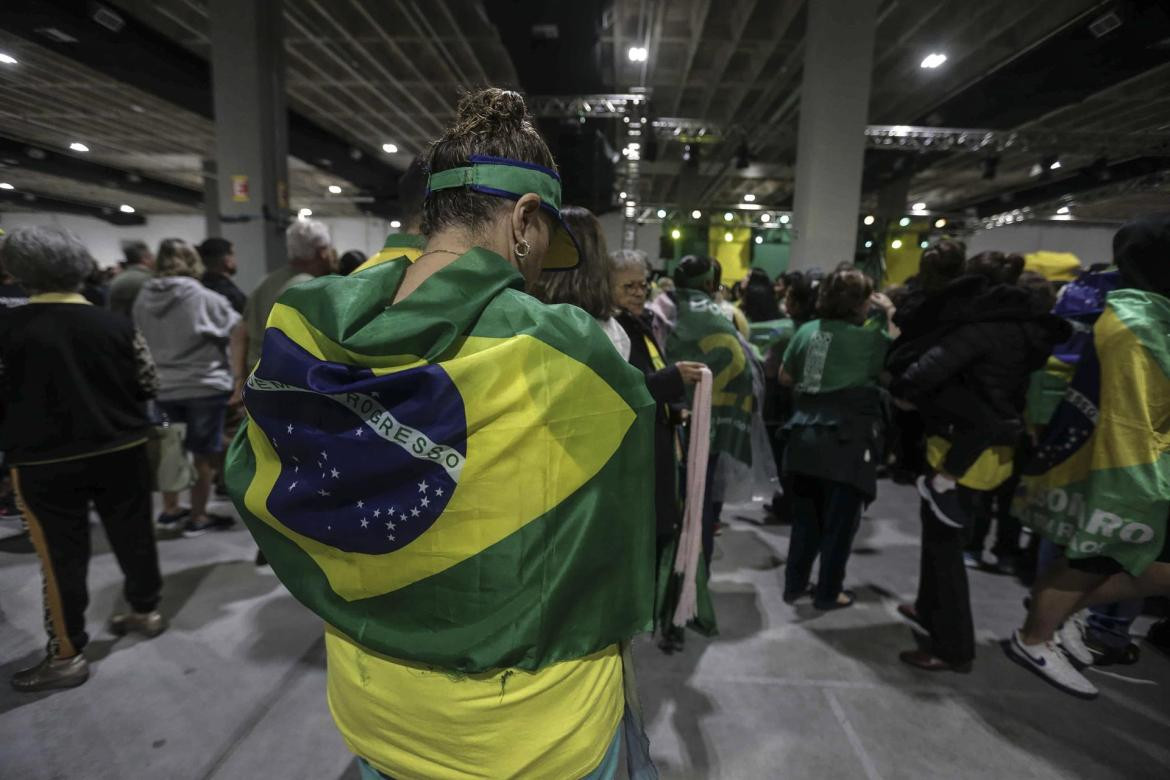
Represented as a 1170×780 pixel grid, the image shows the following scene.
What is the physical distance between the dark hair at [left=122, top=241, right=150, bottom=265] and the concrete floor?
212 cm

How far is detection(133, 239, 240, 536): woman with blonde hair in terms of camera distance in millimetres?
3219

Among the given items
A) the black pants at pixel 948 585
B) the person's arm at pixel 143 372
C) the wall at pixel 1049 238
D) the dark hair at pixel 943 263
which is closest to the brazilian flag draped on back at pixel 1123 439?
the black pants at pixel 948 585

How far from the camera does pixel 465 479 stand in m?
0.75

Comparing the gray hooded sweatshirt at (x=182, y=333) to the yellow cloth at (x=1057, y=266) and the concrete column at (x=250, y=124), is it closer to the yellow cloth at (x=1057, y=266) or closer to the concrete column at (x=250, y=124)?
the concrete column at (x=250, y=124)

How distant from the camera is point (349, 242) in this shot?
74.0 feet

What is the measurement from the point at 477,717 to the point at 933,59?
33.3 feet

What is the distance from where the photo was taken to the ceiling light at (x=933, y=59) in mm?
7812

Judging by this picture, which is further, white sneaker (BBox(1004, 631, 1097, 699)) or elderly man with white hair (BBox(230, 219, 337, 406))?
elderly man with white hair (BBox(230, 219, 337, 406))

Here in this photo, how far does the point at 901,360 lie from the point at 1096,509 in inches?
31.9

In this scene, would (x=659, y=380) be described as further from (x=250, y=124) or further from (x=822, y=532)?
(x=250, y=124)

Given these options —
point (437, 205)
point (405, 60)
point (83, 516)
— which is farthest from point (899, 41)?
point (83, 516)

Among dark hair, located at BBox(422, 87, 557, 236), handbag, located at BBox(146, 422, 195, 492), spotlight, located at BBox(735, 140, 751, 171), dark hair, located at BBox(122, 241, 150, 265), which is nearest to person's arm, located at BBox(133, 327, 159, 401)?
handbag, located at BBox(146, 422, 195, 492)

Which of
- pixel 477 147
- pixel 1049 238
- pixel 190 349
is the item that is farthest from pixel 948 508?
pixel 1049 238

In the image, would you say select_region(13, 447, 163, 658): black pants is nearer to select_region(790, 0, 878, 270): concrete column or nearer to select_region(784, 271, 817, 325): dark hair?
select_region(784, 271, 817, 325): dark hair
